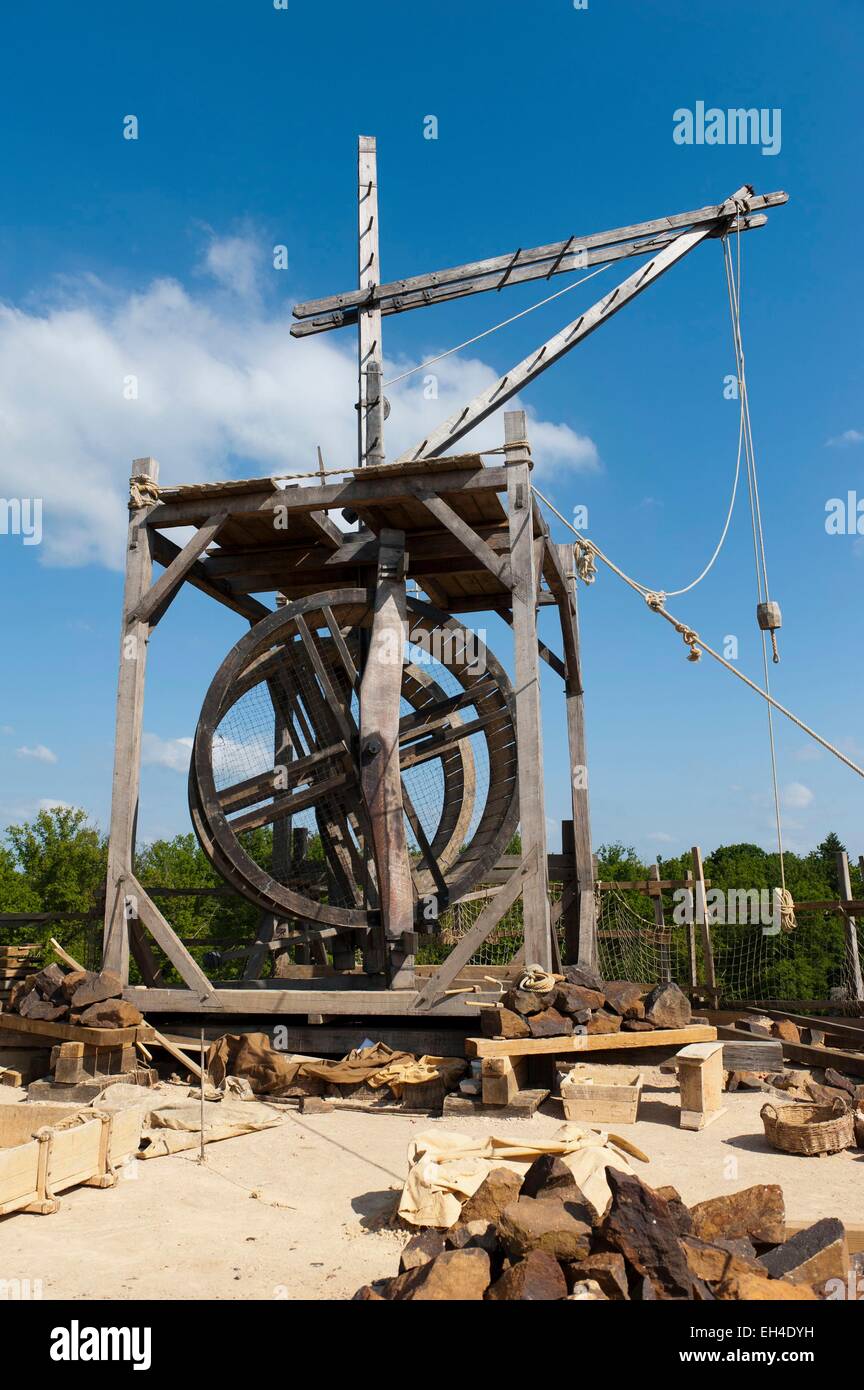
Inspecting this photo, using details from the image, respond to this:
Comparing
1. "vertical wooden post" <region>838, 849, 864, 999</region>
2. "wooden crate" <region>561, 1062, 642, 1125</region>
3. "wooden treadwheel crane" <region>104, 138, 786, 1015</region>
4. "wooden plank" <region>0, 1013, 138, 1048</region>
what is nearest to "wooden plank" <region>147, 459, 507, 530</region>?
"wooden treadwheel crane" <region>104, 138, 786, 1015</region>

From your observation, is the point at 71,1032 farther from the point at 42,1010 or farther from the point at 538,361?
the point at 538,361

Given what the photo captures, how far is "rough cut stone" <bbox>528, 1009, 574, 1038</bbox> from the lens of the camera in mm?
7473

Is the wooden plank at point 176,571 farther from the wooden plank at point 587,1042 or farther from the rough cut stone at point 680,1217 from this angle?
the rough cut stone at point 680,1217

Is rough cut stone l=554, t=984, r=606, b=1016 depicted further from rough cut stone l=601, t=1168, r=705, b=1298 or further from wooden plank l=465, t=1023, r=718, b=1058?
rough cut stone l=601, t=1168, r=705, b=1298

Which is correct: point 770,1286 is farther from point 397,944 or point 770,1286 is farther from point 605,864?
point 605,864

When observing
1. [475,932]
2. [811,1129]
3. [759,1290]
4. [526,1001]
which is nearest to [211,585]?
[475,932]

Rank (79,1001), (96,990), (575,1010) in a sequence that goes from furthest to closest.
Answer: (96,990) < (79,1001) < (575,1010)

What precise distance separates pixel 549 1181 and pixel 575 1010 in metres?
3.57

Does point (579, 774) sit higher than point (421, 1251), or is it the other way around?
point (579, 774)

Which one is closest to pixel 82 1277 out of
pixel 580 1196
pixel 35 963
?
pixel 580 1196

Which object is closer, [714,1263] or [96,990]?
[714,1263]

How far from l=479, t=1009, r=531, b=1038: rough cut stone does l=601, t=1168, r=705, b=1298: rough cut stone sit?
13.3 feet

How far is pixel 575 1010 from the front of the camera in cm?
764

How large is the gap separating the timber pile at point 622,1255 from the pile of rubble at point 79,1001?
5.35m
